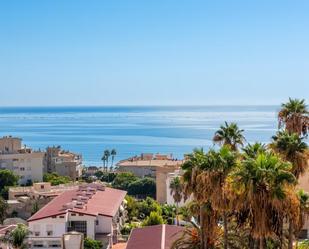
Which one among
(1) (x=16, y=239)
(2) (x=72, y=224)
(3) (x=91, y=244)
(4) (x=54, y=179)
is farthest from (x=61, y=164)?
(3) (x=91, y=244)

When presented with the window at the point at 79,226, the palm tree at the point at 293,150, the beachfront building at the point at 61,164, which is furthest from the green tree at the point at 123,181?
the palm tree at the point at 293,150

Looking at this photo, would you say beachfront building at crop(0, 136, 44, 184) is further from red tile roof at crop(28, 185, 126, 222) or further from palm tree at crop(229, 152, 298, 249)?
palm tree at crop(229, 152, 298, 249)

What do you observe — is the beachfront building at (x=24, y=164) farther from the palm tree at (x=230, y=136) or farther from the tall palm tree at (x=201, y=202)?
the tall palm tree at (x=201, y=202)

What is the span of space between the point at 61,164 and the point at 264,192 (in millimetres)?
112622

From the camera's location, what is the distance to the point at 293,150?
28.8 metres

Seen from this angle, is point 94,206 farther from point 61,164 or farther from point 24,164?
point 61,164

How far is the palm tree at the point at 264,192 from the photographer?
19656 millimetres

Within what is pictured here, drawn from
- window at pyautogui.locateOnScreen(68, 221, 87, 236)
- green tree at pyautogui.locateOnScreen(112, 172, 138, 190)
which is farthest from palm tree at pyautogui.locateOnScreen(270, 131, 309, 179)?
green tree at pyautogui.locateOnScreen(112, 172, 138, 190)

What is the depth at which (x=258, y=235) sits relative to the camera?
20.1m

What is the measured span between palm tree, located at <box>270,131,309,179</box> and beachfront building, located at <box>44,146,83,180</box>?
101325mm

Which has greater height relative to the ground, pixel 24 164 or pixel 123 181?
pixel 24 164

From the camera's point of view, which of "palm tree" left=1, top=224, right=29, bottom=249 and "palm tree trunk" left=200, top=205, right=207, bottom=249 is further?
"palm tree" left=1, top=224, right=29, bottom=249

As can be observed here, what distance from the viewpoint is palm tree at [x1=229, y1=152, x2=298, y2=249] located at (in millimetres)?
19656

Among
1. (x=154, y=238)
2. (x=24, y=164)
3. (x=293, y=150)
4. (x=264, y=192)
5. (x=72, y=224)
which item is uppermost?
(x=293, y=150)
